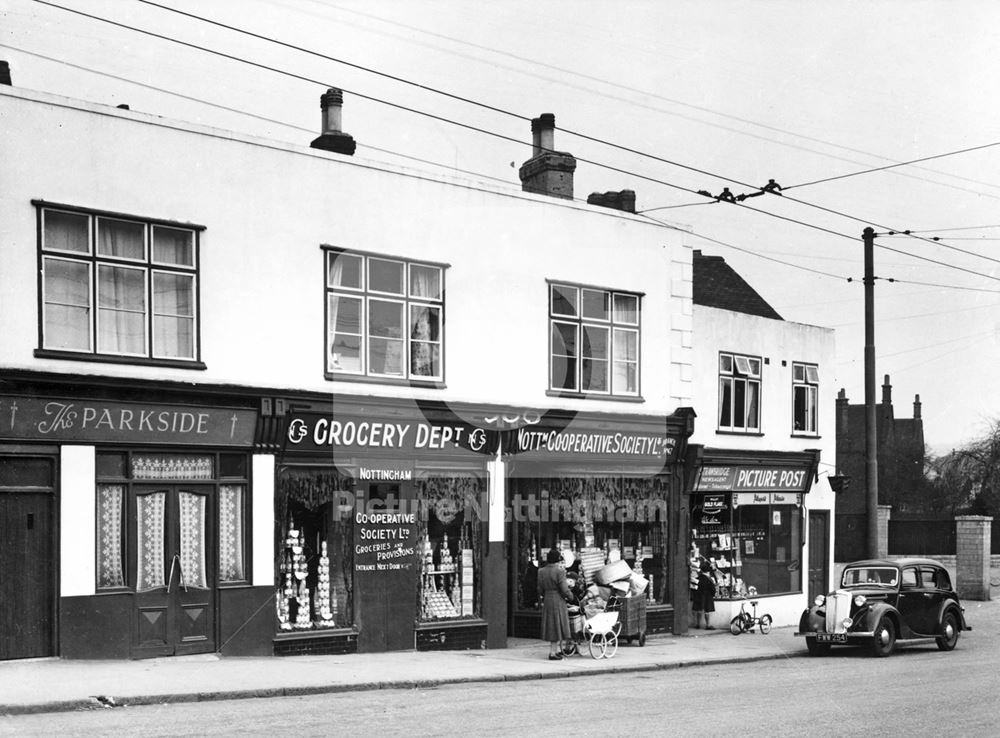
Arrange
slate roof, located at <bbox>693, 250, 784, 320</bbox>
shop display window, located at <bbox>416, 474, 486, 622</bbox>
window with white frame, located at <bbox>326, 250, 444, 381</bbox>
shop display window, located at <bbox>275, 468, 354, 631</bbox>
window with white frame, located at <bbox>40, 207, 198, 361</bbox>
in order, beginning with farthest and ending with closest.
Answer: slate roof, located at <bbox>693, 250, 784, 320</bbox>, shop display window, located at <bbox>416, 474, 486, 622</bbox>, window with white frame, located at <bbox>326, 250, 444, 381</bbox>, shop display window, located at <bbox>275, 468, 354, 631</bbox>, window with white frame, located at <bbox>40, 207, 198, 361</bbox>

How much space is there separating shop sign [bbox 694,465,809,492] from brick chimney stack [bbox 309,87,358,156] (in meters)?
9.68

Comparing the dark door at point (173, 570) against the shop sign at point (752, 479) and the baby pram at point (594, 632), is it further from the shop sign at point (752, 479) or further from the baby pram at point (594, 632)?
the shop sign at point (752, 479)

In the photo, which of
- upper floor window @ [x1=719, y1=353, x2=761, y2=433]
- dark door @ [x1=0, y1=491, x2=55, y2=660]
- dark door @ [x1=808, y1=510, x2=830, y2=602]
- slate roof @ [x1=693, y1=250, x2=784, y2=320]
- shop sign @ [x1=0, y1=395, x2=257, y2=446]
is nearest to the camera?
dark door @ [x1=0, y1=491, x2=55, y2=660]

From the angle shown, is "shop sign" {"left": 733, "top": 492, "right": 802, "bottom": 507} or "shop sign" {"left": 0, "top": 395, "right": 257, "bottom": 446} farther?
"shop sign" {"left": 733, "top": 492, "right": 802, "bottom": 507}

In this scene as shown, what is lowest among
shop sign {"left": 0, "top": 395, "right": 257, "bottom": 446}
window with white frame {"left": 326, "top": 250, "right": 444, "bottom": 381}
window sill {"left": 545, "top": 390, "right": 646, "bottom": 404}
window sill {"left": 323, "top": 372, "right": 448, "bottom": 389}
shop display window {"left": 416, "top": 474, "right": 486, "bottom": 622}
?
shop display window {"left": 416, "top": 474, "right": 486, "bottom": 622}

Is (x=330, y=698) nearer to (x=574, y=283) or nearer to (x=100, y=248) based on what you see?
(x=100, y=248)

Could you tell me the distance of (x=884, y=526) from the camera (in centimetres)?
3594

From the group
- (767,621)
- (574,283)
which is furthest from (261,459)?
(767,621)

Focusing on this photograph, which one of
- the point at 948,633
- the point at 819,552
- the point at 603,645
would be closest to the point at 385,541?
the point at 603,645

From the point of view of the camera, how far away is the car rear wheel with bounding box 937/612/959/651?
21.3 m

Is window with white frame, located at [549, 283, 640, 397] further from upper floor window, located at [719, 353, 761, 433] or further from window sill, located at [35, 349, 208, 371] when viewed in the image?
window sill, located at [35, 349, 208, 371]

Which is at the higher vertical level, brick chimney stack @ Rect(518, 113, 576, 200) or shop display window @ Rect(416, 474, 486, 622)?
brick chimney stack @ Rect(518, 113, 576, 200)

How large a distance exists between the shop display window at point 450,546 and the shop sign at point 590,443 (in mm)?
1082

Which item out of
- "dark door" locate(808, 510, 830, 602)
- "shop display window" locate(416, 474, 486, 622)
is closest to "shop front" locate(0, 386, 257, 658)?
"shop display window" locate(416, 474, 486, 622)
